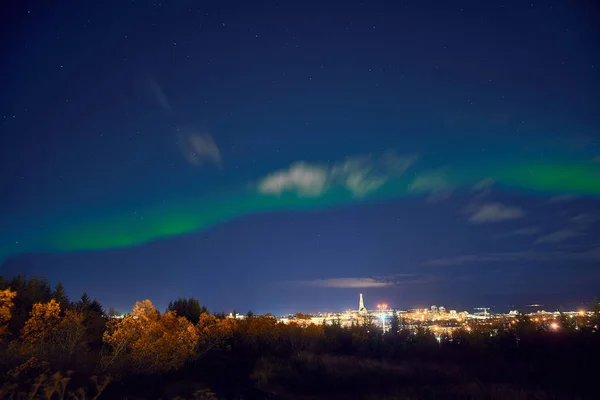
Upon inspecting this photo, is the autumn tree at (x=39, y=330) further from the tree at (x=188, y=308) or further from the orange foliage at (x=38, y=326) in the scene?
the tree at (x=188, y=308)

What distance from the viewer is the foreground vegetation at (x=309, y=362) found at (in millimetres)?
11805

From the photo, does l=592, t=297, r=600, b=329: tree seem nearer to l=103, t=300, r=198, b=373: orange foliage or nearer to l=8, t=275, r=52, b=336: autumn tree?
l=103, t=300, r=198, b=373: orange foliage

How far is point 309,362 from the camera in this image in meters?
16.9

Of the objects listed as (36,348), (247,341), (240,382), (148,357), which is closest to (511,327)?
(240,382)

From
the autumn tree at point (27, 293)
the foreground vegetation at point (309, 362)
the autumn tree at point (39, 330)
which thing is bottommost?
the foreground vegetation at point (309, 362)

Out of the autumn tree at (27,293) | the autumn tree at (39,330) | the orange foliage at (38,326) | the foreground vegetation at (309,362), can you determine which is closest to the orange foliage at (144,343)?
the foreground vegetation at (309,362)

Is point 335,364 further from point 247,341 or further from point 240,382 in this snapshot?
point 247,341

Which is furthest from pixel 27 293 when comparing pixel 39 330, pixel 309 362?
pixel 309 362

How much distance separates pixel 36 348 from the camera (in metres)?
14.2

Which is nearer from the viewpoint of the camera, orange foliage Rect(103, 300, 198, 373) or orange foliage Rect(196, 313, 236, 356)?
orange foliage Rect(103, 300, 198, 373)

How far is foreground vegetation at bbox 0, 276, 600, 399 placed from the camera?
11.8 meters

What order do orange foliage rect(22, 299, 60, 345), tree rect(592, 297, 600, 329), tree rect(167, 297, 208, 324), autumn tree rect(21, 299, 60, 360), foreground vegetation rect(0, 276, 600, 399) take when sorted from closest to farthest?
1. foreground vegetation rect(0, 276, 600, 399)
2. autumn tree rect(21, 299, 60, 360)
3. orange foliage rect(22, 299, 60, 345)
4. tree rect(592, 297, 600, 329)
5. tree rect(167, 297, 208, 324)

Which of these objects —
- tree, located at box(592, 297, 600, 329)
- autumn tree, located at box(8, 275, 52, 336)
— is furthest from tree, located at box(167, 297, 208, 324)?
tree, located at box(592, 297, 600, 329)

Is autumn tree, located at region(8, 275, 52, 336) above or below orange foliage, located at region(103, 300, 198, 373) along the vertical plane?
above
